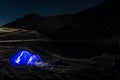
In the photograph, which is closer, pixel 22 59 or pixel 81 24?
pixel 22 59

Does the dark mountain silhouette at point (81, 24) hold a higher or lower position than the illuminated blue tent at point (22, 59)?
higher

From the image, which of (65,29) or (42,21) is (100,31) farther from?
(42,21)

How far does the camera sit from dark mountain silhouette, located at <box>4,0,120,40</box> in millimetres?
50925

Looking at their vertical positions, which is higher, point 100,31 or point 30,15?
point 30,15

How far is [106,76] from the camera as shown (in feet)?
39.2

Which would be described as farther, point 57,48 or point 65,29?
point 65,29

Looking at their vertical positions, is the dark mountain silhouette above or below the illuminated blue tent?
above

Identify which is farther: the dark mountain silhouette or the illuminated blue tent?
the dark mountain silhouette

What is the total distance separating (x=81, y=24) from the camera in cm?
5509

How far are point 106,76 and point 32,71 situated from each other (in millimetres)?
4494

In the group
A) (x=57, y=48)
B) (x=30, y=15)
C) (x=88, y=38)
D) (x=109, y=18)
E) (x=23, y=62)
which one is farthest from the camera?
(x=30, y=15)

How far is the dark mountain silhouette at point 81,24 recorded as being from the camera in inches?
2005

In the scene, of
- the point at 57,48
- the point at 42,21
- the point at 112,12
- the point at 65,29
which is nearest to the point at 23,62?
the point at 57,48

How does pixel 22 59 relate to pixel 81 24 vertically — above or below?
below
